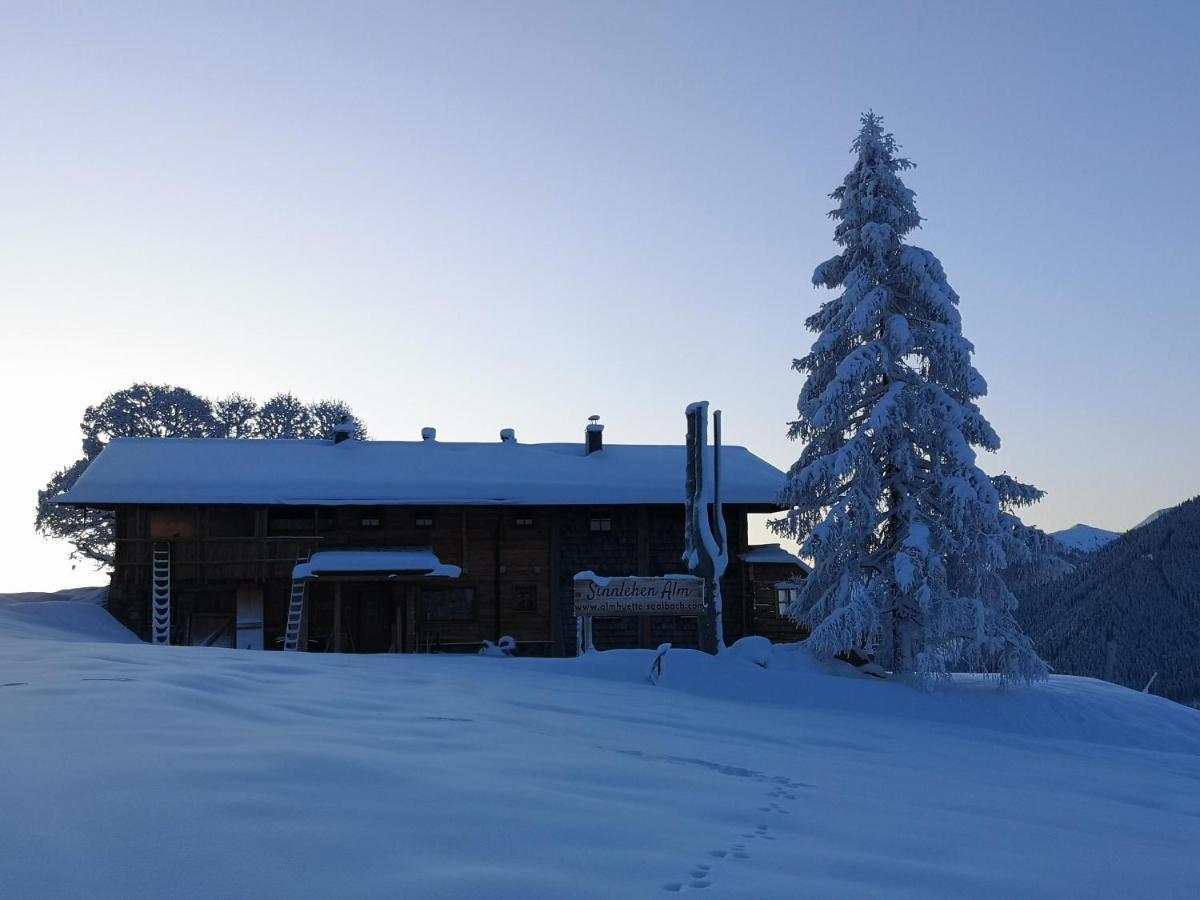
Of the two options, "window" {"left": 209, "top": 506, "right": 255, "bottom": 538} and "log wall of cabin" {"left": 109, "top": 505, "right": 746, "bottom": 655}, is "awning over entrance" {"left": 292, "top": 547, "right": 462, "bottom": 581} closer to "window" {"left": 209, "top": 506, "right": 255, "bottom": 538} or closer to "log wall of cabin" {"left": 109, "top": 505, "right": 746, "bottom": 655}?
"log wall of cabin" {"left": 109, "top": 505, "right": 746, "bottom": 655}

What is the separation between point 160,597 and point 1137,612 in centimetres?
8490

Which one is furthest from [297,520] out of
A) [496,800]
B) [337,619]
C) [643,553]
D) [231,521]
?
[496,800]

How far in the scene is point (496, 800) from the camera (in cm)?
394

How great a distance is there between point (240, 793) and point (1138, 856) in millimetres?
4242

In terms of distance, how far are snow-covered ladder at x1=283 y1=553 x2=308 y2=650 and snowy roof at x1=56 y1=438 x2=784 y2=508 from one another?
2.34 meters

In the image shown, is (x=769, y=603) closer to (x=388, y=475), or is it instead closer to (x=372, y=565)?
(x=372, y=565)

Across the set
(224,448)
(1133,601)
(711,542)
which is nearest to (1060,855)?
(711,542)

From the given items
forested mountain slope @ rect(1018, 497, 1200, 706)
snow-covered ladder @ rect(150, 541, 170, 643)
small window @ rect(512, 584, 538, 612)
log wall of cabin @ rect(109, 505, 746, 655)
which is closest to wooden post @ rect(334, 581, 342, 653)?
log wall of cabin @ rect(109, 505, 746, 655)

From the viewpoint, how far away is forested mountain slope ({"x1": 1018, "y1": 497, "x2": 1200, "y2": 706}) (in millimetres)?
73250

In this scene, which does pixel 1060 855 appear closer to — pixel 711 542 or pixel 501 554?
pixel 711 542

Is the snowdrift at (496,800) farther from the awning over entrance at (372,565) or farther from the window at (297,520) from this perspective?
the window at (297,520)

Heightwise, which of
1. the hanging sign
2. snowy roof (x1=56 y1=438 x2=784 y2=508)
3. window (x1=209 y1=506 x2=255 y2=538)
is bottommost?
the hanging sign

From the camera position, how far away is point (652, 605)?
1845 cm

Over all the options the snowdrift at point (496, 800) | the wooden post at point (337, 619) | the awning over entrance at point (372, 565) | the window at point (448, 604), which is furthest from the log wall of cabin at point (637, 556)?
the snowdrift at point (496, 800)
